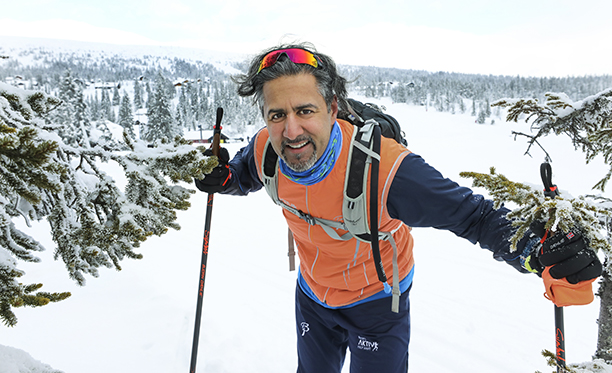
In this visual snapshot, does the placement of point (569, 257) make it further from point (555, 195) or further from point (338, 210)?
point (338, 210)

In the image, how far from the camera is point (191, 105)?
8362cm

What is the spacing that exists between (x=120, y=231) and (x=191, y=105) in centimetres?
8900

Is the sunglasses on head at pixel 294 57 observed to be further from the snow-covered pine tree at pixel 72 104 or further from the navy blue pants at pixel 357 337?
the snow-covered pine tree at pixel 72 104

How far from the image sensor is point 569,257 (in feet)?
4.96

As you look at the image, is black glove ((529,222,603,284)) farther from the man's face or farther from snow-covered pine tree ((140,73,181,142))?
snow-covered pine tree ((140,73,181,142))

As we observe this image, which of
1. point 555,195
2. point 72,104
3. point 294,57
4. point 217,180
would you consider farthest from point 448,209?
point 72,104

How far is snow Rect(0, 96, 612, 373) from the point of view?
4078mm

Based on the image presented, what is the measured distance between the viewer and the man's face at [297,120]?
216cm

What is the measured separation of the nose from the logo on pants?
1.54 m

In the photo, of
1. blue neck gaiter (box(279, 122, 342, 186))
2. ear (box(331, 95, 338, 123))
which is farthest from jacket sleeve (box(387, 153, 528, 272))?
ear (box(331, 95, 338, 123))

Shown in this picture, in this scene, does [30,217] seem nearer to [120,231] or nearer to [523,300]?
[120,231]

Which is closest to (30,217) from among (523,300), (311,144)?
(311,144)

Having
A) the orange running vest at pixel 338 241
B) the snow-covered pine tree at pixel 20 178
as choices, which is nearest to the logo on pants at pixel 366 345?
the orange running vest at pixel 338 241

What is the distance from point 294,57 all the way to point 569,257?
6.21 feet
